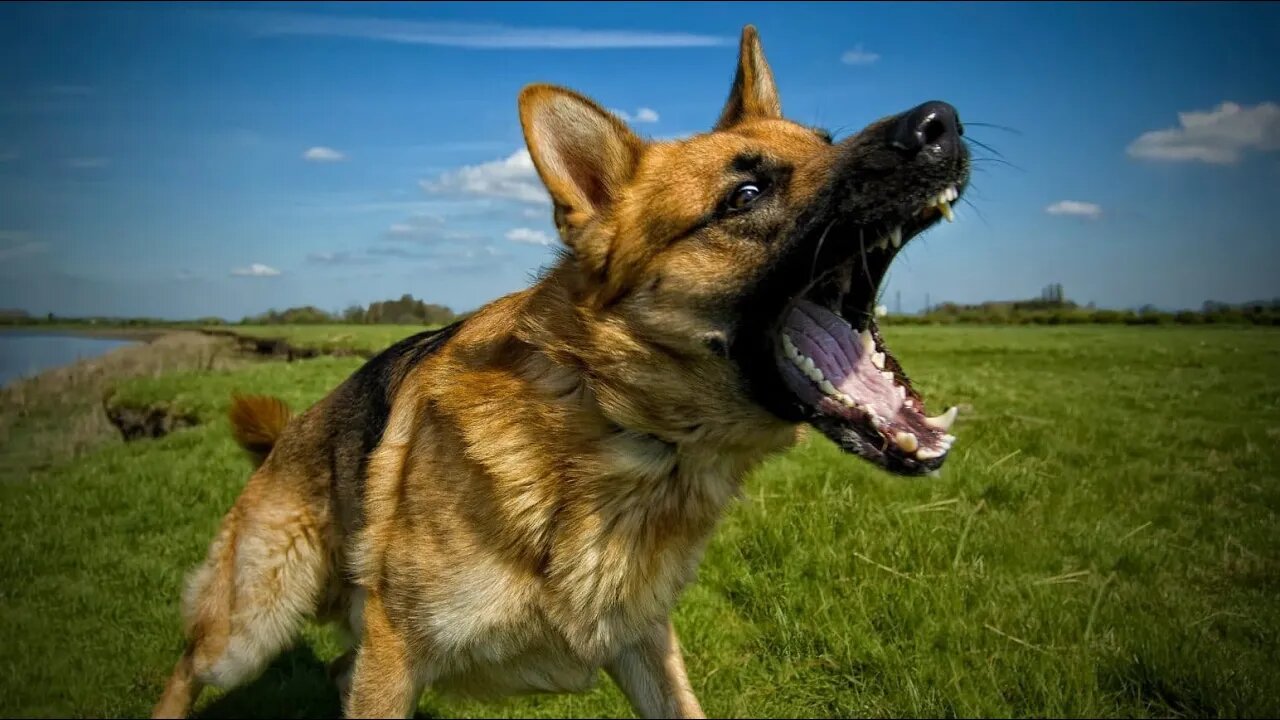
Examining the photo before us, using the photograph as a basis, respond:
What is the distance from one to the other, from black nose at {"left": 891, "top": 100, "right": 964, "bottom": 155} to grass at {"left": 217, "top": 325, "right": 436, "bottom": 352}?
713 inches

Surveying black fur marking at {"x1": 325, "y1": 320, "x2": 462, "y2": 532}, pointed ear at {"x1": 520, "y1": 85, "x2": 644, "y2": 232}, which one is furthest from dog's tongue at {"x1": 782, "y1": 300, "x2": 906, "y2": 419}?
black fur marking at {"x1": 325, "y1": 320, "x2": 462, "y2": 532}

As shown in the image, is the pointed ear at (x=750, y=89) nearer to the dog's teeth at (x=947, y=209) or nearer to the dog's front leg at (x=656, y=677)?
the dog's teeth at (x=947, y=209)

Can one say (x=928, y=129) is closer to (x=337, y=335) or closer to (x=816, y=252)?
(x=816, y=252)

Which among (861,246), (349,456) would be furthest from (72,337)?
Answer: (861,246)

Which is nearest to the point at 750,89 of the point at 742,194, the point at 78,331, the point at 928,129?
the point at 742,194

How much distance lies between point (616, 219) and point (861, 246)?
3.61ft

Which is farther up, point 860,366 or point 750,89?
point 750,89

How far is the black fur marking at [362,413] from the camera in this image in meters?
3.99

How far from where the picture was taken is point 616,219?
3.39 metres

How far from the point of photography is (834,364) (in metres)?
3.22

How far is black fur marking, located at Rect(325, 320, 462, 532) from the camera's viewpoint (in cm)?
399

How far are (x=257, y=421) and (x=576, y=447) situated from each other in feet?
9.79

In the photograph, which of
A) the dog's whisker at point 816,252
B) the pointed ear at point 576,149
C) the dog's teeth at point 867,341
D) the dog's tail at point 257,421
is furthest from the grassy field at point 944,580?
the pointed ear at point 576,149

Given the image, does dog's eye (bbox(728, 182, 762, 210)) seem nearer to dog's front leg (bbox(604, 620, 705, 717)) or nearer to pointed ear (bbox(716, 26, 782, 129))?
pointed ear (bbox(716, 26, 782, 129))
